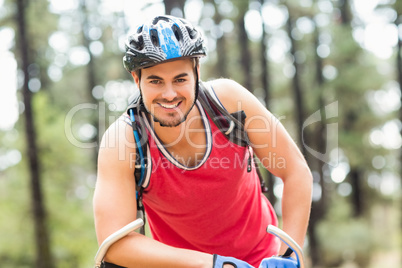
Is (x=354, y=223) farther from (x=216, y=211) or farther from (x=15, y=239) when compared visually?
(x=216, y=211)

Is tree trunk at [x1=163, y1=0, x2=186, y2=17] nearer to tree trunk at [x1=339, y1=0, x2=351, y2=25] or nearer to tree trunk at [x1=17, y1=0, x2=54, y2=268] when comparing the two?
tree trunk at [x1=17, y1=0, x2=54, y2=268]

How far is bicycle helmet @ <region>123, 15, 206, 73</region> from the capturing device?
2.42 meters

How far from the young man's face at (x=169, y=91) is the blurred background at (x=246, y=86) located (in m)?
9.43

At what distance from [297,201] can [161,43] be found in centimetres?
129

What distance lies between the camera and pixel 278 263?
7.16 ft

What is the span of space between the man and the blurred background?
9.30 m

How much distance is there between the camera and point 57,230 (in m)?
13.2

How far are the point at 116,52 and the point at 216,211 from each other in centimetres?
1870

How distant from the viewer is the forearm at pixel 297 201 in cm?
254

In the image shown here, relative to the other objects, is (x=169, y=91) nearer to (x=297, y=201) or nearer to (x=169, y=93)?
(x=169, y=93)

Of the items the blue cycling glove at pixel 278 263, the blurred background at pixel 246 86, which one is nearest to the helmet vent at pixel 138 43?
the blue cycling glove at pixel 278 263

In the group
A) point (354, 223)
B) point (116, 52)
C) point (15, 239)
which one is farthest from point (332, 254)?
point (116, 52)

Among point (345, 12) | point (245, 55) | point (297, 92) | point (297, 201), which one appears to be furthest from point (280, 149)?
point (345, 12)

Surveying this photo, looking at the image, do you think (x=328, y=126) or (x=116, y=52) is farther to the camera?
(x=116, y=52)
